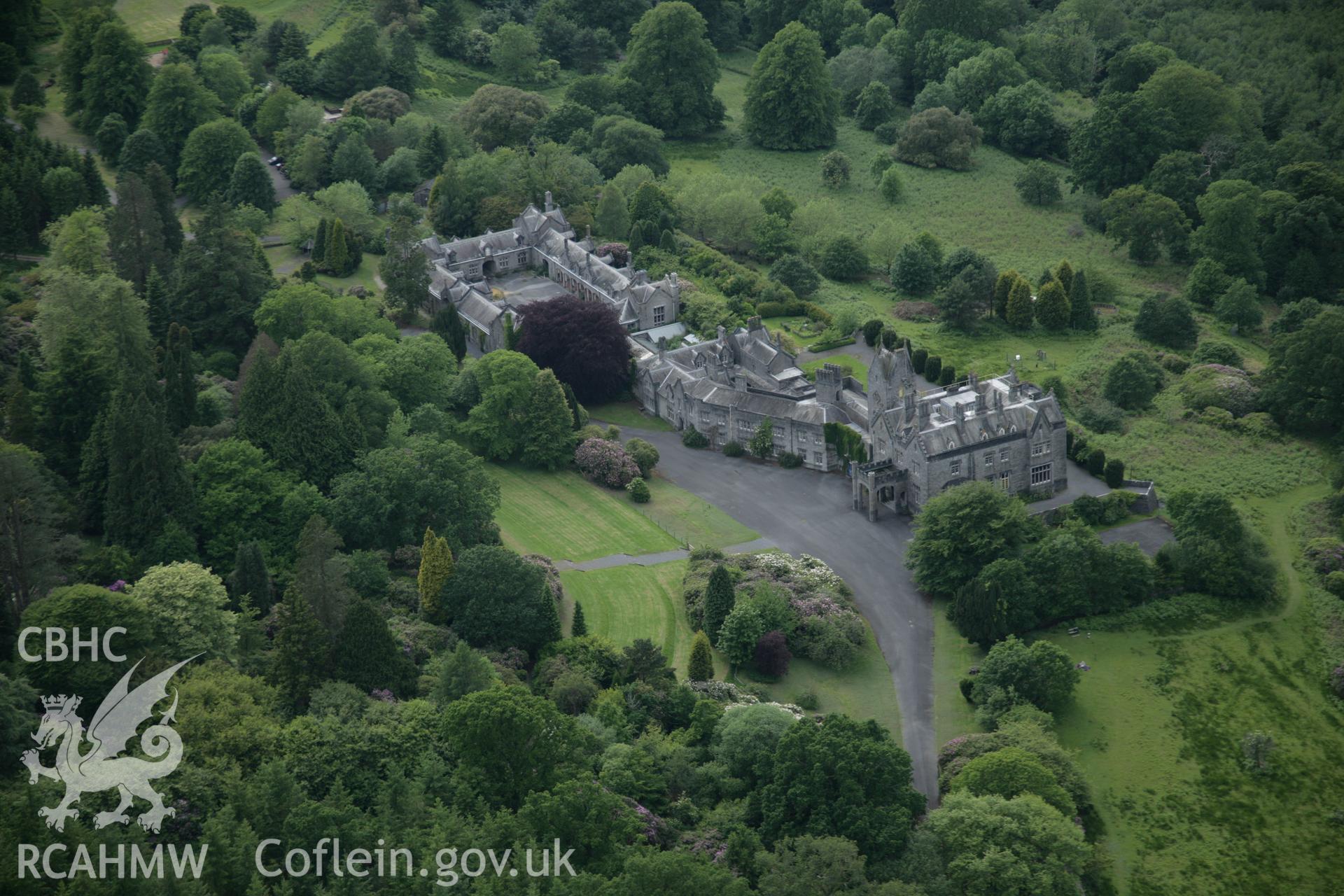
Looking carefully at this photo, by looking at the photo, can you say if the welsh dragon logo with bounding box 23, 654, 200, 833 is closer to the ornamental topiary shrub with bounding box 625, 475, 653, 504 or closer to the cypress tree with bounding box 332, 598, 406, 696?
the cypress tree with bounding box 332, 598, 406, 696

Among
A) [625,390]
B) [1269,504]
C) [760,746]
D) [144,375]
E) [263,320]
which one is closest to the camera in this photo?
[760,746]

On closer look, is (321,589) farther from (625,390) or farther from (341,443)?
(625,390)

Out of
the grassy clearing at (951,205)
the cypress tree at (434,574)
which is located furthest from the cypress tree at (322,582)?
the grassy clearing at (951,205)

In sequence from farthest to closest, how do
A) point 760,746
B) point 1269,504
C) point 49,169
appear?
point 49,169 → point 1269,504 → point 760,746

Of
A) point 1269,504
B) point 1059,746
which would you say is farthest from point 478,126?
point 1059,746

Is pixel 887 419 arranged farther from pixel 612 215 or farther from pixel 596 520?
pixel 612 215
